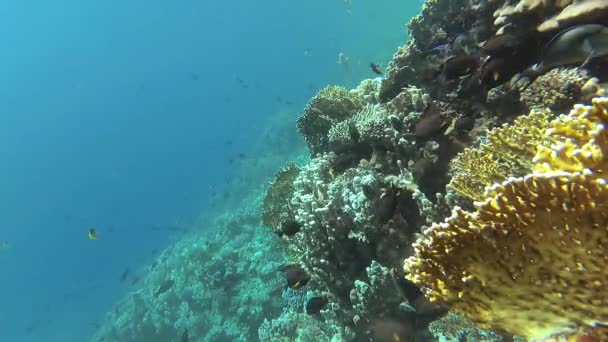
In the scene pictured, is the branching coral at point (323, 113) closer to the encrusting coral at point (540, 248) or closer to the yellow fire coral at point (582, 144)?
the encrusting coral at point (540, 248)

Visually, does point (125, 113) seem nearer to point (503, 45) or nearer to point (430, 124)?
point (430, 124)

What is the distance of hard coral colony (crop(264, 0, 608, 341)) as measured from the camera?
1.78 metres

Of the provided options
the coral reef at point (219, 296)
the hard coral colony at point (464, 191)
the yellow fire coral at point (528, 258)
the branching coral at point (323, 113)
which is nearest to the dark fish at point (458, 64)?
the hard coral colony at point (464, 191)

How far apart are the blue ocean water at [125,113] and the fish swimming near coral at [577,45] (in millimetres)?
31880

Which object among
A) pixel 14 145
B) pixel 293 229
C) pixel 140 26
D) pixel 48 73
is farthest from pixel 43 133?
pixel 293 229

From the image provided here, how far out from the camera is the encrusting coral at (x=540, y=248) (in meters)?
1.66

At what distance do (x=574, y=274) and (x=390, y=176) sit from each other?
3568 mm

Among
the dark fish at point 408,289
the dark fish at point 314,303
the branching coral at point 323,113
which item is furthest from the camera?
the branching coral at point 323,113

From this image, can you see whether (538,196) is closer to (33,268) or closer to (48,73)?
(33,268)

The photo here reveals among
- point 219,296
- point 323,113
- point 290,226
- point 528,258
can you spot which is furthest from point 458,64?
point 219,296

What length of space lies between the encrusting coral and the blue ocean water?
32.9 metres

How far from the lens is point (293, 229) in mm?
5566

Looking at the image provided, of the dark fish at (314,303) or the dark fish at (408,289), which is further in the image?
the dark fish at (314,303)

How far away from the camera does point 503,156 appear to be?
3.46 meters
